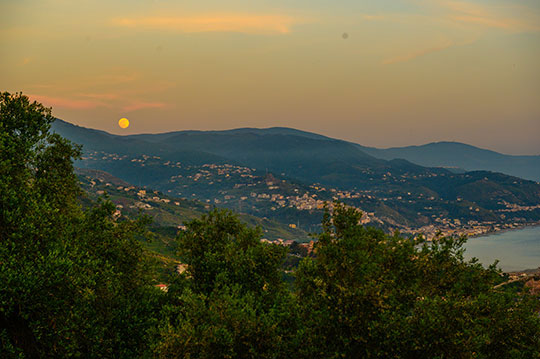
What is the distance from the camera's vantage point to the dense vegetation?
789 inches

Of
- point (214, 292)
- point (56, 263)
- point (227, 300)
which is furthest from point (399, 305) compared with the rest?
point (56, 263)

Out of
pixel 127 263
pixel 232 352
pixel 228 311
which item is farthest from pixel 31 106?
pixel 232 352

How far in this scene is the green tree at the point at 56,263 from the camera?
62.7 ft

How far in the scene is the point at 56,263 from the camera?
1938 cm

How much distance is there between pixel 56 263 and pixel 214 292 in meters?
10.8

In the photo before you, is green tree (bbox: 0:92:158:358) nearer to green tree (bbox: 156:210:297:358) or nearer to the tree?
green tree (bbox: 156:210:297:358)

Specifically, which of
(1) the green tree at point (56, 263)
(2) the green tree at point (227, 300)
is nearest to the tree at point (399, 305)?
(2) the green tree at point (227, 300)

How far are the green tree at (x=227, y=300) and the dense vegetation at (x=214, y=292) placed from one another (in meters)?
0.10

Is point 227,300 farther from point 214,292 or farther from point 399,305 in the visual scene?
point 399,305

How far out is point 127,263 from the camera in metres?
31.7

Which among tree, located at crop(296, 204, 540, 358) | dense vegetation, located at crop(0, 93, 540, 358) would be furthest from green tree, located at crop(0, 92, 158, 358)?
tree, located at crop(296, 204, 540, 358)

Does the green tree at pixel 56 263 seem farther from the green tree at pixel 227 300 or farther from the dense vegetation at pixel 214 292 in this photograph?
the green tree at pixel 227 300

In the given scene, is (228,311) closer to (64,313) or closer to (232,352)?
(232,352)

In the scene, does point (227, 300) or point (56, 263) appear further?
point (227, 300)
